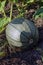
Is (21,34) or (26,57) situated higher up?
(21,34)

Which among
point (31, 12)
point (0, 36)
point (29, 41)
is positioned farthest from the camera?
point (31, 12)

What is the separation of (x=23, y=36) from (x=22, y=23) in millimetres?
214

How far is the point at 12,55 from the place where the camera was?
10.4 feet

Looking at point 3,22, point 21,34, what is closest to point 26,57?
point 21,34

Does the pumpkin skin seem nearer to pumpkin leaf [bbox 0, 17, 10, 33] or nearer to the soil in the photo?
the soil

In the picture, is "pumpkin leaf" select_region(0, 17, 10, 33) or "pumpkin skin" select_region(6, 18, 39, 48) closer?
"pumpkin skin" select_region(6, 18, 39, 48)

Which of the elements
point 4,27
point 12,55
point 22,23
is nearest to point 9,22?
point 4,27

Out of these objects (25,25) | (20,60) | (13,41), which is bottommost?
(20,60)

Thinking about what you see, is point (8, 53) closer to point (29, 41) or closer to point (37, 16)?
point (29, 41)

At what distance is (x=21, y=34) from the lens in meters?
3.11

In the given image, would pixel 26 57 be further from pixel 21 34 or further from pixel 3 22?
pixel 3 22

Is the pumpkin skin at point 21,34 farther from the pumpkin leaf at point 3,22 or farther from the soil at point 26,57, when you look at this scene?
the pumpkin leaf at point 3,22

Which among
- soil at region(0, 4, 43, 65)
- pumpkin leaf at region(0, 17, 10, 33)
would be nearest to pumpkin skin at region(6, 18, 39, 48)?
soil at region(0, 4, 43, 65)

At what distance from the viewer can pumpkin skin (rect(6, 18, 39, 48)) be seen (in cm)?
308
